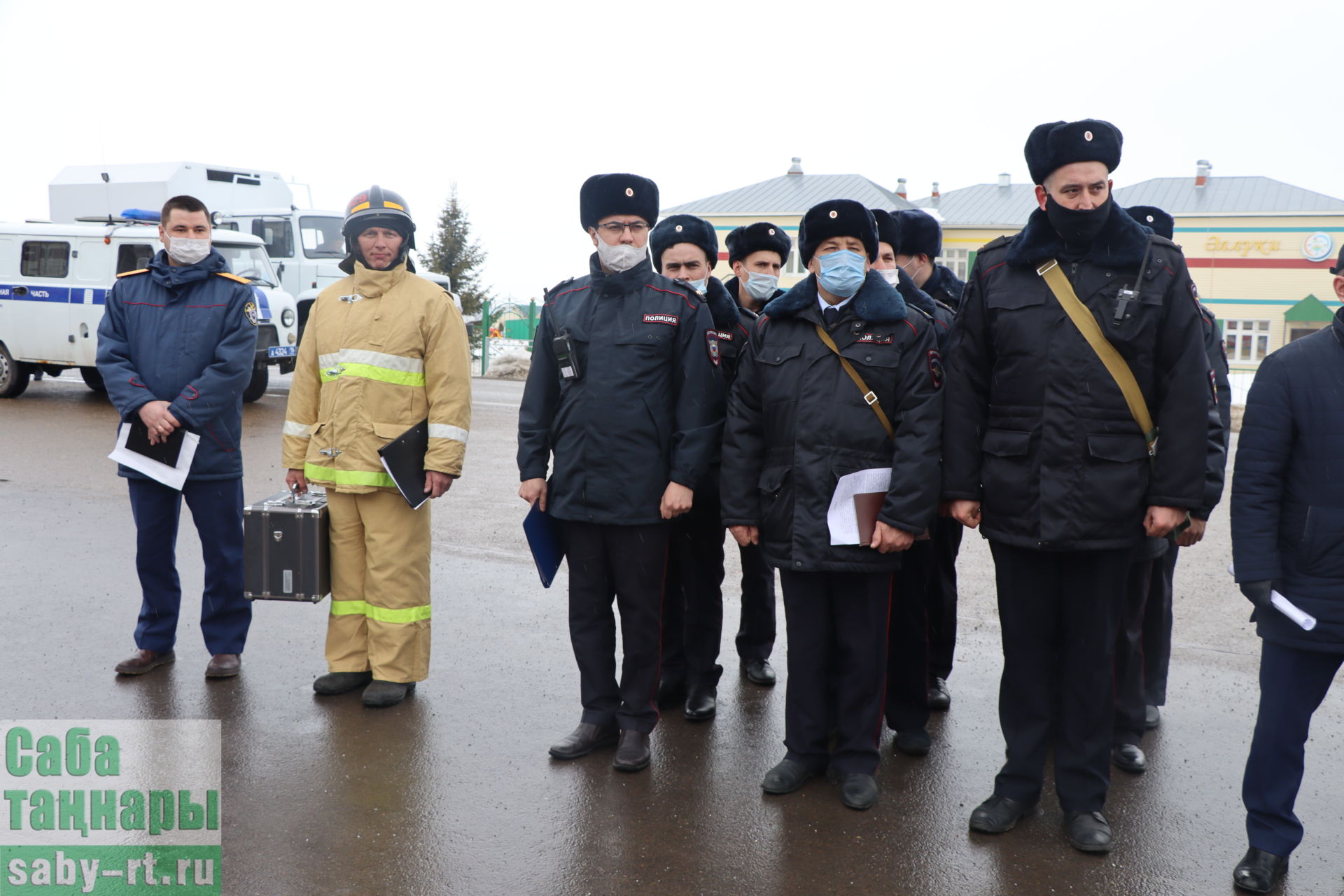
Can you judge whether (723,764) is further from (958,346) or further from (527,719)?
(958,346)

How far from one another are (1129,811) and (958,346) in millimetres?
1746

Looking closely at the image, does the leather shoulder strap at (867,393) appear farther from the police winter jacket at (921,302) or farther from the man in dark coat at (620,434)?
the police winter jacket at (921,302)

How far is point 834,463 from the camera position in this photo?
3.78 m

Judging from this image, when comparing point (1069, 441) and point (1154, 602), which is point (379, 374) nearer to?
point (1069, 441)

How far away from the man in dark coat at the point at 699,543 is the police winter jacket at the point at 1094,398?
4.68 feet

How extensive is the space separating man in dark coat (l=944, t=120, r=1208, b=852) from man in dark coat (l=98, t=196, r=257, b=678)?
3299 millimetres

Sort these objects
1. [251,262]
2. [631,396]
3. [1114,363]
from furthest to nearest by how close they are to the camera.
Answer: [251,262], [631,396], [1114,363]

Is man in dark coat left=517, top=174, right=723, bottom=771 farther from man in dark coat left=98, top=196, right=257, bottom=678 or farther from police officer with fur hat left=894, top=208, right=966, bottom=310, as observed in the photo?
man in dark coat left=98, top=196, right=257, bottom=678

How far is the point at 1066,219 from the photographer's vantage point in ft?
11.4

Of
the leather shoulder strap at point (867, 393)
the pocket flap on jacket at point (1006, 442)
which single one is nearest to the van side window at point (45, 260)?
the leather shoulder strap at point (867, 393)

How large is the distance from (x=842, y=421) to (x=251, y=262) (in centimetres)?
1391

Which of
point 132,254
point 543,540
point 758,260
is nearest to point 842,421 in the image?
point 543,540

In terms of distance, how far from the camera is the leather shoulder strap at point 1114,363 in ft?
11.2

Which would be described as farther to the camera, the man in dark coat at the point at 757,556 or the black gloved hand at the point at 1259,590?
the man in dark coat at the point at 757,556
